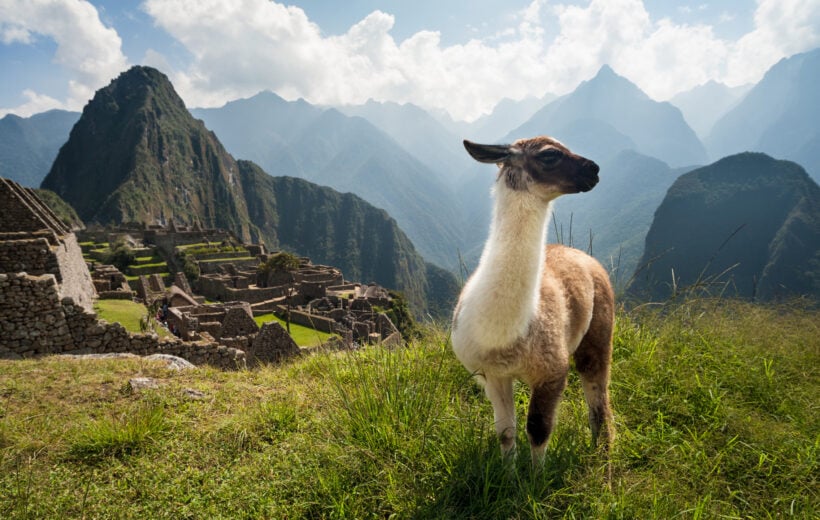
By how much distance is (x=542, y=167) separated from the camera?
96.8 inches

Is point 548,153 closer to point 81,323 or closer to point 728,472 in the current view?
point 728,472

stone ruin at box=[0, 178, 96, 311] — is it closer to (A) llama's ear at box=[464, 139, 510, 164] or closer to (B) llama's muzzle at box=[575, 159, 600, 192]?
(A) llama's ear at box=[464, 139, 510, 164]

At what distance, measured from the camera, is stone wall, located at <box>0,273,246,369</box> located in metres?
8.07

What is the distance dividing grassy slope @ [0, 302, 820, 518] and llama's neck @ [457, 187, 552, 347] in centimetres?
82

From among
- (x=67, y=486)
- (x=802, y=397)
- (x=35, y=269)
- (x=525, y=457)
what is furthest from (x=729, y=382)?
(x=35, y=269)

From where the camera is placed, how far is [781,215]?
8731 cm

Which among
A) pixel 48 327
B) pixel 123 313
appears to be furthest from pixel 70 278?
pixel 48 327

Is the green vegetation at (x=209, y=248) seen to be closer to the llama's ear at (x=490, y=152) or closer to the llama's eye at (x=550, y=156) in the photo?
the llama's ear at (x=490, y=152)

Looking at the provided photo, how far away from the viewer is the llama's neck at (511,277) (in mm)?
2400

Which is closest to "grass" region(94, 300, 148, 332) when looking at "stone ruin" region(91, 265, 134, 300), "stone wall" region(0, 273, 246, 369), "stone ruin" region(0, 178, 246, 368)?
"stone ruin" region(91, 265, 134, 300)

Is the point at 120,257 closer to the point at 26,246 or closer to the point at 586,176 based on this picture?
the point at 26,246

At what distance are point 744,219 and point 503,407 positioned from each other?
12477cm

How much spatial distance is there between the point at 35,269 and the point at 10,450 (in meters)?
11.0

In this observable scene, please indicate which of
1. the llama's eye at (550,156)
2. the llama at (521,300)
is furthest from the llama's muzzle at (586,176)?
the llama's eye at (550,156)
